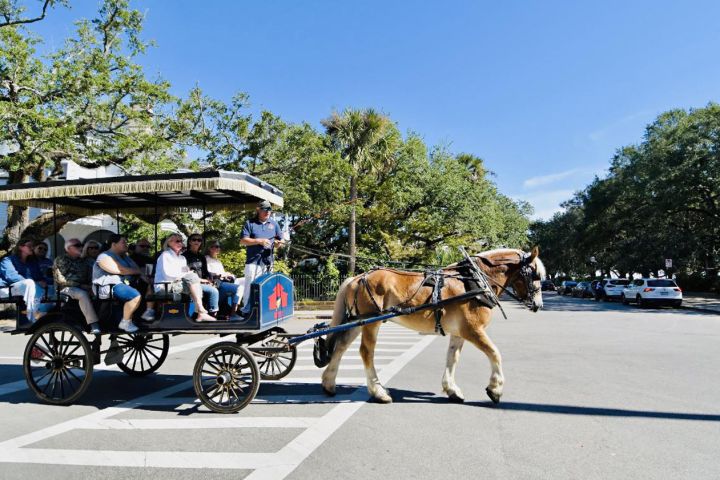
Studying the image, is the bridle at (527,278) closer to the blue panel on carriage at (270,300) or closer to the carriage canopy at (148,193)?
the blue panel on carriage at (270,300)

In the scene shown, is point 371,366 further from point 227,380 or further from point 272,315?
point 227,380

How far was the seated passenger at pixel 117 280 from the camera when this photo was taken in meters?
6.48

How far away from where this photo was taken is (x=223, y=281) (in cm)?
741

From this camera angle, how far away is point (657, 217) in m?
35.0

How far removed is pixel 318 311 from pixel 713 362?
53.5 feet

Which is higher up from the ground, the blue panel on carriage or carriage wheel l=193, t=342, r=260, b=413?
the blue panel on carriage

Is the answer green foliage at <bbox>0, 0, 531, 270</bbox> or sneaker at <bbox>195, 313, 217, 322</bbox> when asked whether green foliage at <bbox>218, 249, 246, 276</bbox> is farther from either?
sneaker at <bbox>195, 313, 217, 322</bbox>

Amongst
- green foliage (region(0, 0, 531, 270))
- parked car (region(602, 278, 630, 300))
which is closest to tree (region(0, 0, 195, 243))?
green foliage (region(0, 0, 531, 270))

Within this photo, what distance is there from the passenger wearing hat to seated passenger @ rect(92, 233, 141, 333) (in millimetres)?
1446

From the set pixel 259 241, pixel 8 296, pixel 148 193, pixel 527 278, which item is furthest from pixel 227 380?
pixel 527 278

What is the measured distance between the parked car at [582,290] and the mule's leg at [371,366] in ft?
130

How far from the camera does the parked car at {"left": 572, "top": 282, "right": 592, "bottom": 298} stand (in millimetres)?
42094

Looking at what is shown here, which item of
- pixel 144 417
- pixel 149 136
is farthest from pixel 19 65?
pixel 144 417

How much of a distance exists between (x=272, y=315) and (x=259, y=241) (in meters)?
1.01
